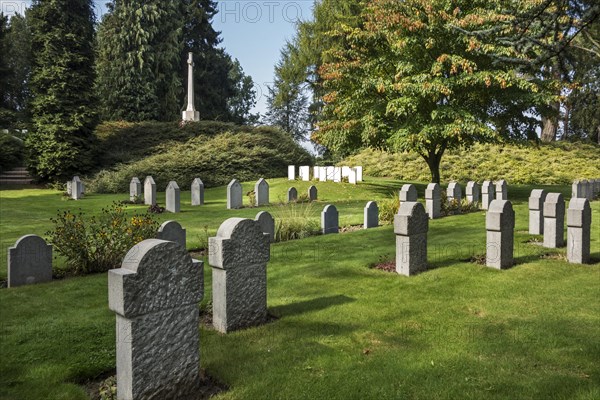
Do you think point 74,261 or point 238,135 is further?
point 238,135

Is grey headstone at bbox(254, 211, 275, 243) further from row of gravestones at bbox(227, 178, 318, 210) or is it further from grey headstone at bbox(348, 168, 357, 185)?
grey headstone at bbox(348, 168, 357, 185)

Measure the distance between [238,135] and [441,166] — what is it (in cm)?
1482

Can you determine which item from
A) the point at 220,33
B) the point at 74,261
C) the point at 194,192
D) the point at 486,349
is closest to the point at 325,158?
the point at 220,33

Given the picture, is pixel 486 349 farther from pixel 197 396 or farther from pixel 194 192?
pixel 194 192

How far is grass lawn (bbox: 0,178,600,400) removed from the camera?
4055 mm

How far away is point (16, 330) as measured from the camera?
17.7 ft

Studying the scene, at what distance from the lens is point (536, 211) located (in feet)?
37.4

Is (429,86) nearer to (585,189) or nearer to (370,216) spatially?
(370,216)

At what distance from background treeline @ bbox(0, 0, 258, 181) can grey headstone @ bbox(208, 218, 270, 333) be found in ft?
83.9

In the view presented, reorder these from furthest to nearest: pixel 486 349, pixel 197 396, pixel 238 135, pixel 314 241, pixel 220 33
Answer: pixel 220 33 < pixel 238 135 < pixel 314 241 < pixel 486 349 < pixel 197 396

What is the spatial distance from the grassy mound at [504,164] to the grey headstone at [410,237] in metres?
24.5

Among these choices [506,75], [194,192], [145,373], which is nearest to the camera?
[145,373]

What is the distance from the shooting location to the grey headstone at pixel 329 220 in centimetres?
1218

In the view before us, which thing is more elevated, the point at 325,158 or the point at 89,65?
the point at 89,65
